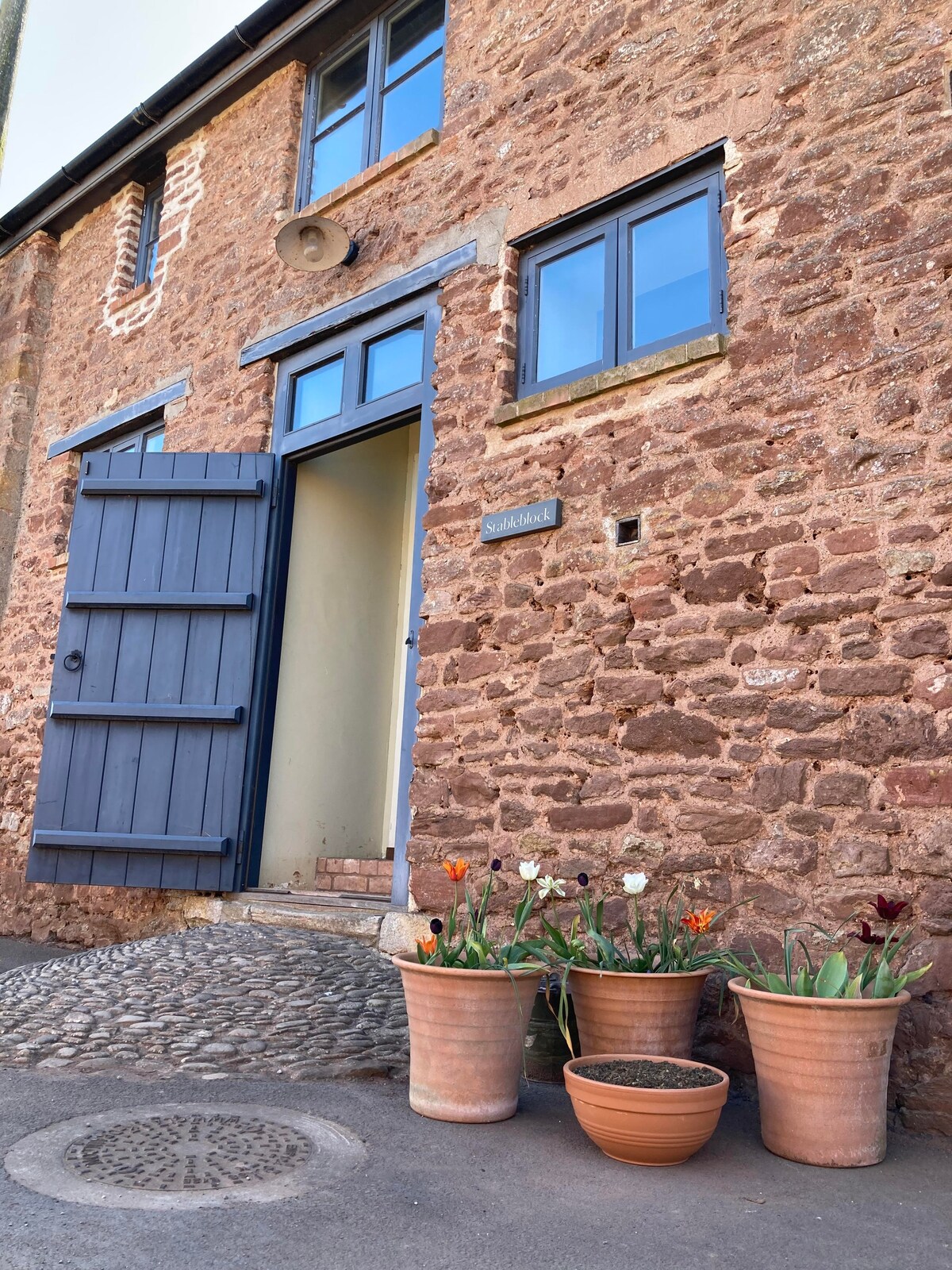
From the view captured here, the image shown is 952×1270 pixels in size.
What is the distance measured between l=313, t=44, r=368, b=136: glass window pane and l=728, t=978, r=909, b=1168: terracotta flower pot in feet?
20.6

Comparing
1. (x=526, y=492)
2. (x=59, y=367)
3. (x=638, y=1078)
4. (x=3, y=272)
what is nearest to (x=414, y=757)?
(x=526, y=492)

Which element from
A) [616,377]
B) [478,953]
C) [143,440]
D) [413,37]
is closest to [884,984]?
[478,953]

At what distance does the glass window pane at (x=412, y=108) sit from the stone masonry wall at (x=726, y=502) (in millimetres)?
324

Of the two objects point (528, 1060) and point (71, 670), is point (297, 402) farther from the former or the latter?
point (528, 1060)

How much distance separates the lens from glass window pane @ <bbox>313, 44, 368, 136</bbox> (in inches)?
269

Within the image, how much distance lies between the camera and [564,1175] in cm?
268

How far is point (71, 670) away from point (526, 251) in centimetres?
368

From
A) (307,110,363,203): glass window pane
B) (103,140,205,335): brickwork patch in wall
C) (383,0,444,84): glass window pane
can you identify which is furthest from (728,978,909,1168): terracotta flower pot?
(103,140,205,335): brickwork patch in wall

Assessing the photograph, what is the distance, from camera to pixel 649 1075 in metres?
2.89

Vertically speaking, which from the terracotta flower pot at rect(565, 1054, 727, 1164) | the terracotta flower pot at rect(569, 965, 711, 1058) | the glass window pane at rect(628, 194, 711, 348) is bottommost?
the terracotta flower pot at rect(565, 1054, 727, 1164)

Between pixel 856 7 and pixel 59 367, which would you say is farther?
pixel 59 367

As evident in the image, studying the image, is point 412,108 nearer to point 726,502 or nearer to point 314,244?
point 314,244

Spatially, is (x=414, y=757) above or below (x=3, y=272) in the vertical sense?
below

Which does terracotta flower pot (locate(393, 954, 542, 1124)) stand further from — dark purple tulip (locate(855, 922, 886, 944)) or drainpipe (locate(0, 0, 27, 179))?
drainpipe (locate(0, 0, 27, 179))
